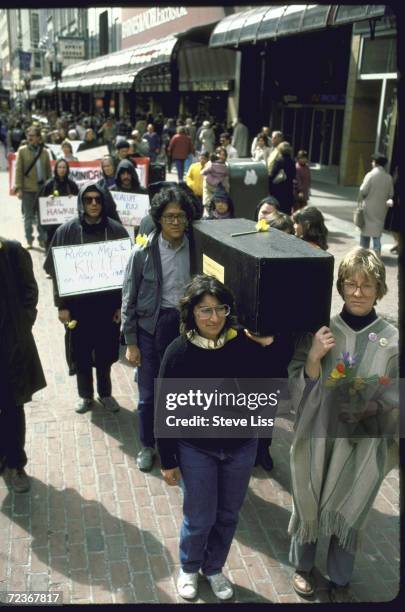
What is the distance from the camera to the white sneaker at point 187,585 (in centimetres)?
317

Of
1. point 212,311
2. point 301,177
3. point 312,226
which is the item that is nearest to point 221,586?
point 212,311

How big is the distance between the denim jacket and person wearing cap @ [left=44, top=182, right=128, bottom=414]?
2.88 ft

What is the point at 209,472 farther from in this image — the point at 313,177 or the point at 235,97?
the point at 235,97

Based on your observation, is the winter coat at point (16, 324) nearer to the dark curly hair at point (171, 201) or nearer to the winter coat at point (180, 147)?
the dark curly hair at point (171, 201)

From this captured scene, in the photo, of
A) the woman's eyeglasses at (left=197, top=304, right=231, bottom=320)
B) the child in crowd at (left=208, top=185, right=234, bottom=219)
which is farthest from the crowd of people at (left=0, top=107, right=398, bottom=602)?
the child in crowd at (left=208, top=185, right=234, bottom=219)

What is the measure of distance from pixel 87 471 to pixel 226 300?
2.13 metres

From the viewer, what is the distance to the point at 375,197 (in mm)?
9500

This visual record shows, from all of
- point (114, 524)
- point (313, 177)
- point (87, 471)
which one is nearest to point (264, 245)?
point (114, 524)

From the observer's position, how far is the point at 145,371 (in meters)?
4.27

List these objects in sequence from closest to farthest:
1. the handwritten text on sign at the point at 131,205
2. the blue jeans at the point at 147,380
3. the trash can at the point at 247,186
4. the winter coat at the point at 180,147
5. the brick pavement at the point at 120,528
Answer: the brick pavement at the point at 120,528 < the blue jeans at the point at 147,380 < the handwritten text on sign at the point at 131,205 < the trash can at the point at 247,186 < the winter coat at the point at 180,147

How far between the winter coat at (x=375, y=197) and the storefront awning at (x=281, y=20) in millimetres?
2232

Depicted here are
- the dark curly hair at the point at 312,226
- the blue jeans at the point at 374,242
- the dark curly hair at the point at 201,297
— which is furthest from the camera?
the blue jeans at the point at 374,242

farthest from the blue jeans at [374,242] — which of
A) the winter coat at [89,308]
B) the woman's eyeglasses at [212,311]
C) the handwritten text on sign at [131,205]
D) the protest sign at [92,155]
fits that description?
the woman's eyeglasses at [212,311]

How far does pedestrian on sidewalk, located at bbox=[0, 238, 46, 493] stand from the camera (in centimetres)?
387
